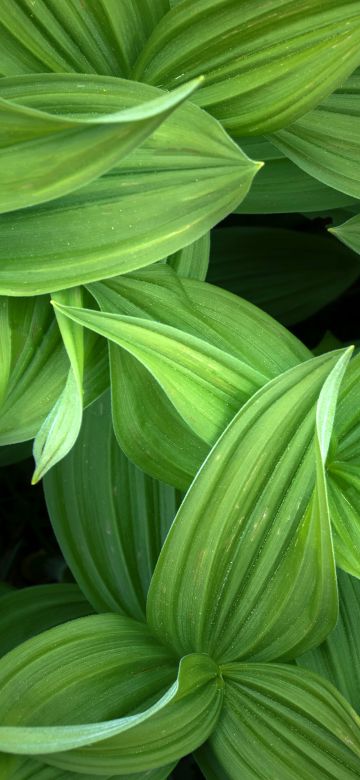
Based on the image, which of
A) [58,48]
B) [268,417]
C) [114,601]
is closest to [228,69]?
[58,48]

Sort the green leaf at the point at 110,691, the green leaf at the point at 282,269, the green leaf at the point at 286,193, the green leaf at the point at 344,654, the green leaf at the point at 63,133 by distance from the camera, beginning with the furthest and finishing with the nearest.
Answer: the green leaf at the point at 282,269, the green leaf at the point at 286,193, the green leaf at the point at 344,654, the green leaf at the point at 110,691, the green leaf at the point at 63,133

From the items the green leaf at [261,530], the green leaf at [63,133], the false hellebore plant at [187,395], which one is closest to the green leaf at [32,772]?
the false hellebore plant at [187,395]

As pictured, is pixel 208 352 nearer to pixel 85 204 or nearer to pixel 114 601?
pixel 85 204

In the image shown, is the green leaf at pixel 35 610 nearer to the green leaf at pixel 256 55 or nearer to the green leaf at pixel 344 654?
the green leaf at pixel 344 654

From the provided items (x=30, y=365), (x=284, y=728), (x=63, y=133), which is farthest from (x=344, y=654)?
(x=63, y=133)

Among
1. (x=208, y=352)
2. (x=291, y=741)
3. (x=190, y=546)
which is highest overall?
(x=208, y=352)

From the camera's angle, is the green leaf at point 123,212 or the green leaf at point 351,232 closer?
the green leaf at point 123,212

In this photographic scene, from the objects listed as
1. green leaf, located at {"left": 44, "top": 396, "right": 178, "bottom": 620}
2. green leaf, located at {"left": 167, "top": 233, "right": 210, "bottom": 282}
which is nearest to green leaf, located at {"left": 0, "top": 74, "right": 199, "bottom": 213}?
green leaf, located at {"left": 167, "top": 233, "right": 210, "bottom": 282}

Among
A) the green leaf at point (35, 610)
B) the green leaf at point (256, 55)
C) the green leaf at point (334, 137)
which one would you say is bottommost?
the green leaf at point (35, 610)
